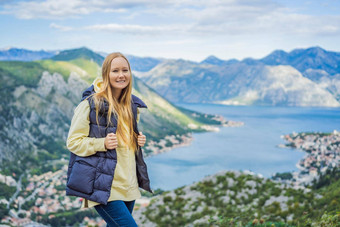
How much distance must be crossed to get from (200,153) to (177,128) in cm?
5242

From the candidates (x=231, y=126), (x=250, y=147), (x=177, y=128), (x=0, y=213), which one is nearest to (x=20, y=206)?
(x=0, y=213)

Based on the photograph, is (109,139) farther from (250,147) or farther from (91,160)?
(250,147)

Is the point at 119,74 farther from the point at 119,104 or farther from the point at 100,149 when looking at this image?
the point at 100,149

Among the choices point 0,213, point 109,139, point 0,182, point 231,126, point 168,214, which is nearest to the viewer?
point 109,139

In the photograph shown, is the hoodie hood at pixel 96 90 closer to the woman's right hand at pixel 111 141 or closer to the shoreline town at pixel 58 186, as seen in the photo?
the woman's right hand at pixel 111 141

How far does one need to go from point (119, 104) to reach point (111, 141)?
558mm

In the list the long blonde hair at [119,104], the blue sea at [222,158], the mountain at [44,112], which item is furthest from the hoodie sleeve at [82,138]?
the mountain at [44,112]

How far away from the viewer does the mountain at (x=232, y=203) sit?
9000mm

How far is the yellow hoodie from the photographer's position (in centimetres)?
372

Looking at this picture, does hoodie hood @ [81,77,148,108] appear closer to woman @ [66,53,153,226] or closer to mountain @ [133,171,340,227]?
woman @ [66,53,153,226]

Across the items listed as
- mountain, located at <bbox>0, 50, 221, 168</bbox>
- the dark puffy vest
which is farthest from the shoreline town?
the dark puffy vest

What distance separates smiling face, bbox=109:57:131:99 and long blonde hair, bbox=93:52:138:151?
4cm

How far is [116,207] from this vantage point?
3.83 meters

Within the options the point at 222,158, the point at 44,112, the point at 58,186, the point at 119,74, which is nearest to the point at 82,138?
the point at 119,74
